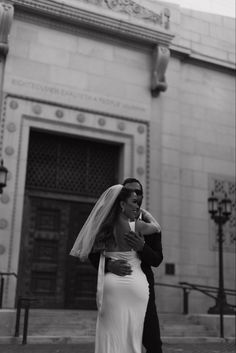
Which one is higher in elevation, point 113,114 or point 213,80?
point 213,80

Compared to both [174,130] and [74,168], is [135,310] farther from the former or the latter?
[174,130]

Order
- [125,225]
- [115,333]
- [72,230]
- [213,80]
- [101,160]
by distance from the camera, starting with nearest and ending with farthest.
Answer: [115,333]
[125,225]
[72,230]
[101,160]
[213,80]

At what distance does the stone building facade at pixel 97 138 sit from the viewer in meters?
11.9

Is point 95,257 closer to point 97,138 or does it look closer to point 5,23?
point 97,138

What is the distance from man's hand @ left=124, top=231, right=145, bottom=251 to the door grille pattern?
9.14 m

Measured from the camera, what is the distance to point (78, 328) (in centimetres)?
962

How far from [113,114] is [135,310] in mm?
9969

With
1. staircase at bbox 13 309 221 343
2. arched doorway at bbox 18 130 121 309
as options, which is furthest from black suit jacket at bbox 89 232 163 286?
arched doorway at bbox 18 130 121 309

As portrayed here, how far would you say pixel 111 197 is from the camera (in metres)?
3.69

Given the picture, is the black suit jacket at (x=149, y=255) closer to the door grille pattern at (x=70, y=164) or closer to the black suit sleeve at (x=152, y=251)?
the black suit sleeve at (x=152, y=251)

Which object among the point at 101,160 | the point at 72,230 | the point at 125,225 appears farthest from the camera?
the point at 101,160

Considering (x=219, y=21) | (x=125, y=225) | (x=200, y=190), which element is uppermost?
(x=219, y=21)

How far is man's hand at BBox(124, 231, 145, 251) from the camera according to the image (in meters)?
3.55

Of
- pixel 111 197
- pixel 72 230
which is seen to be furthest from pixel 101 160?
pixel 111 197
